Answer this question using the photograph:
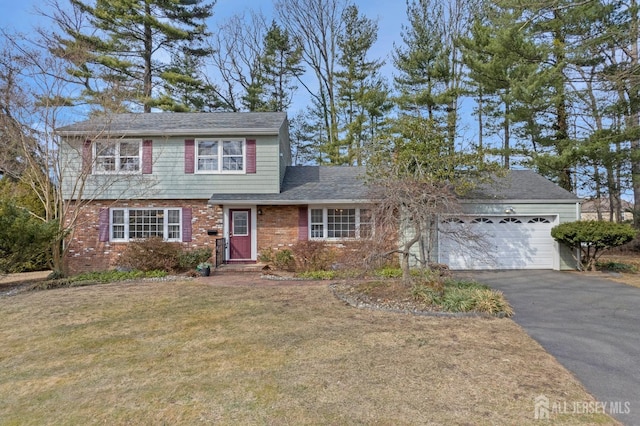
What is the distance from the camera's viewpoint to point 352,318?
585 cm

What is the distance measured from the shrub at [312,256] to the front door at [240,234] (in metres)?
2.10

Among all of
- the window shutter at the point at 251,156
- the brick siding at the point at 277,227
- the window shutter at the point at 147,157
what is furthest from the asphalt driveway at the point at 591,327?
the window shutter at the point at 147,157

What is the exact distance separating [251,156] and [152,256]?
16.0 feet

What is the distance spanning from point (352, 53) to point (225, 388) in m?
22.1

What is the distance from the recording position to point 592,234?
1011 cm

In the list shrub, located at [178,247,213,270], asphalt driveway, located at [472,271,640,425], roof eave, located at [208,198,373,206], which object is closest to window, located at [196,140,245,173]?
roof eave, located at [208,198,373,206]

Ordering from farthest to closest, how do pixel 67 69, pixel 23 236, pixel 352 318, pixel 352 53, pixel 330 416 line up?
pixel 352 53
pixel 67 69
pixel 23 236
pixel 352 318
pixel 330 416

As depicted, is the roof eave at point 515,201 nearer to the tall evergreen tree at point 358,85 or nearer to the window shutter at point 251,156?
the window shutter at point 251,156

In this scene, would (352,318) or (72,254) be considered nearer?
(352,318)

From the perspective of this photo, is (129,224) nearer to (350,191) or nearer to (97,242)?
(97,242)

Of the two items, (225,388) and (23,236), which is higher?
(23,236)

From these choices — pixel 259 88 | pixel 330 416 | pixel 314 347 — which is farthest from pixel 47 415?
pixel 259 88

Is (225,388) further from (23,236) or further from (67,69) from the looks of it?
(67,69)

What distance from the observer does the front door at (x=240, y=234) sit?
1227cm
